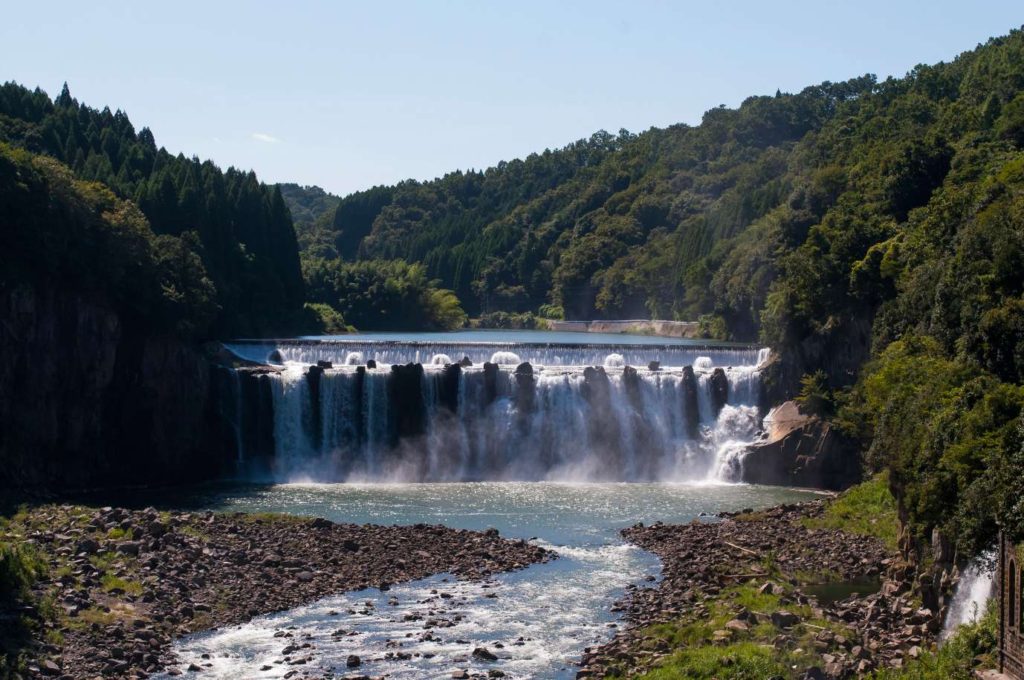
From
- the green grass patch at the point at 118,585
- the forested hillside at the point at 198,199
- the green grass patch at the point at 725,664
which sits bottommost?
the green grass patch at the point at 725,664

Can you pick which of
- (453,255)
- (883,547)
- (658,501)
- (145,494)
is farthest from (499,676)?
(453,255)

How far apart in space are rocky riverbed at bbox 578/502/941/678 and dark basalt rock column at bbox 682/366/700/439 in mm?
15937

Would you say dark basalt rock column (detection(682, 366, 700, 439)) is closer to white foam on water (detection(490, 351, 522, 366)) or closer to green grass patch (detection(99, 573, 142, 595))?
white foam on water (detection(490, 351, 522, 366))

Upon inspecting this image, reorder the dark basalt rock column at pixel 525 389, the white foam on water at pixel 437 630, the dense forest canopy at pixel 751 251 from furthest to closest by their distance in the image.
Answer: the dark basalt rock column at pixel 525 389 < the dense forest canopy at pixel 751 251 < the white foam on water at pixel 437 630

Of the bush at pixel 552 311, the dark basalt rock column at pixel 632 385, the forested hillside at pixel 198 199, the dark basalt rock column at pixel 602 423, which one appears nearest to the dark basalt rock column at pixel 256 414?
the forested hillside at pixel 198 199

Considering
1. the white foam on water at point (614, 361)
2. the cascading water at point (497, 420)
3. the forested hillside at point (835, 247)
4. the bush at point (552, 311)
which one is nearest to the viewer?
the forested hillside at point (835, 247)

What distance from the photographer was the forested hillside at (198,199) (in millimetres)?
80062

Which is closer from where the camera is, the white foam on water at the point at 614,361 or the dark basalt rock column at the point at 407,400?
the dark basalt rock column at the point at 407,400

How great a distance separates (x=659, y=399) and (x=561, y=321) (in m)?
75.3

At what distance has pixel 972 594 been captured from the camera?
1119 inches

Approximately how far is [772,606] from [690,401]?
2914cm

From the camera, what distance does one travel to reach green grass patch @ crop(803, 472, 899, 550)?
41.8m

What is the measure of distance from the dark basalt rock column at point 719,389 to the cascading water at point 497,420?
0.15ft

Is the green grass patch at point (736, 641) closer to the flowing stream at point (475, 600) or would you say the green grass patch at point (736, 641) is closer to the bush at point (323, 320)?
the flowing stream at point (475, 600)
